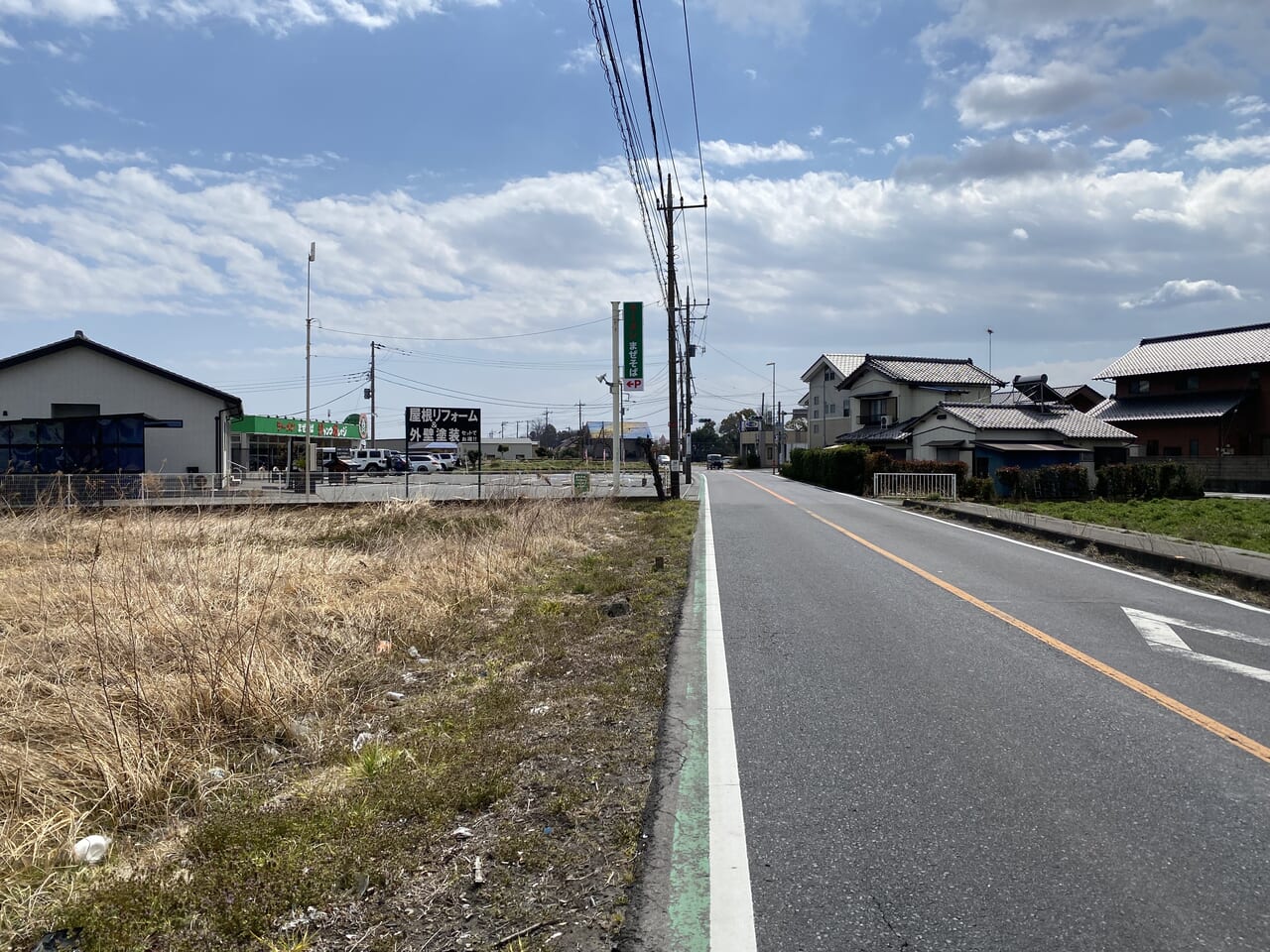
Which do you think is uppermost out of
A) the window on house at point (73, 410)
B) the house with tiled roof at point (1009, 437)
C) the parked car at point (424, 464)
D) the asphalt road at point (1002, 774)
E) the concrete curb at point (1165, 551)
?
the window on house at point (73, 410)

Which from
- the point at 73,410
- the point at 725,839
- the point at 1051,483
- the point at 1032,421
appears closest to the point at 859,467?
the point at 1051,483

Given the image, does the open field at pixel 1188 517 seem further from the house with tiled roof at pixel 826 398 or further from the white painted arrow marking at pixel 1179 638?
the house with tiled roof at pixel 826 398

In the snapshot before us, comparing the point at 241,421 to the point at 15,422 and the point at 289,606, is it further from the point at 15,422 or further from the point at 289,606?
the point at 289,606

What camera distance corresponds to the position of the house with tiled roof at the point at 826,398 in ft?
214

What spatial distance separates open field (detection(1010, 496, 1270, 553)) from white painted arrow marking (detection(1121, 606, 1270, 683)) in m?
7.10

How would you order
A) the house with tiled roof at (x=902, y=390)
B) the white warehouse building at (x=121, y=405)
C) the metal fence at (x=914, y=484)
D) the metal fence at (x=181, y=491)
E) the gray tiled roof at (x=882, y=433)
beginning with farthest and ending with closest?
the house with tiled roof at (x=902, y=390), the gray tiled roof at (x=882, y=433), the metal fence at (x=914, y=484), the white warehouse building at (x=121, y=405), the metal fence at (x=181, y=491)

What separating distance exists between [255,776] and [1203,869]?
4310mm

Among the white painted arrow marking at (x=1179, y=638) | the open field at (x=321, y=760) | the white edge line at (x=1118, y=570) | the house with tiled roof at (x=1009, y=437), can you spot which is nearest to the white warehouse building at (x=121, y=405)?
the open field at (x=321, y=760)

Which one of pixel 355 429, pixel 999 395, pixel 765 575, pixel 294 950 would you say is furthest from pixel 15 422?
pixel 999 395

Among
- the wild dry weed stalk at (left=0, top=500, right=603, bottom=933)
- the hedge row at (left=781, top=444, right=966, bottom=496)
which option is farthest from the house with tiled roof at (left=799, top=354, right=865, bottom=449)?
the wild dry weed stalk at (left=0, top=500, right=603, bottom=933)

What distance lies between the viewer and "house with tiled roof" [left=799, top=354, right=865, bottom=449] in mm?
65125

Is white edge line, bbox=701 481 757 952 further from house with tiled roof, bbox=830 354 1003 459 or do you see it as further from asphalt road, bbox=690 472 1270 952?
house with tiled roof, bbox=830 354 1003 459

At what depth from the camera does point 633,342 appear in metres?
30.5

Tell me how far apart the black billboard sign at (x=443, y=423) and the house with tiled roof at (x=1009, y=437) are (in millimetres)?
23634
